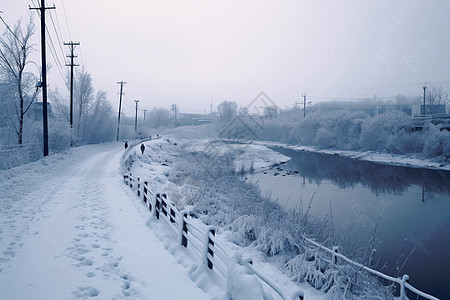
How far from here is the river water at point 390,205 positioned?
35.9 feet

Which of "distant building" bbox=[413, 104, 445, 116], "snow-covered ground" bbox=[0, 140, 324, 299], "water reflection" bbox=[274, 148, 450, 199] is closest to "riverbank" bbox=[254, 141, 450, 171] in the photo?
"water reflection" bbox=[274, 148, 450, 199]

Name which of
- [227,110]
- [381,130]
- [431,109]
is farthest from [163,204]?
[227,110]

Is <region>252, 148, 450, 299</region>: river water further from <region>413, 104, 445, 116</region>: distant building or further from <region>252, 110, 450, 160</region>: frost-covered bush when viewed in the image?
<region>413, 104, 445, 116</region>: distant building

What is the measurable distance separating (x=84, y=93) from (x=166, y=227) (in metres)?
44.5

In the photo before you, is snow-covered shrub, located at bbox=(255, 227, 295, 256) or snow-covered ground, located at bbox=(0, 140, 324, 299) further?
snow-covered shrub, located at bbox=(255, 227, 295, 256)

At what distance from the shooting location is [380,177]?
1171 inches

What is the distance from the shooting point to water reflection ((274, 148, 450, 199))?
967 inches

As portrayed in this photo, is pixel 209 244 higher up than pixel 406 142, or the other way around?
pixel 406 142

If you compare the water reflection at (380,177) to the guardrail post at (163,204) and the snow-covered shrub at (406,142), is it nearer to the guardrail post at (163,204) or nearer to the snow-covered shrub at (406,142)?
the snow-covered shrub at (406,142)

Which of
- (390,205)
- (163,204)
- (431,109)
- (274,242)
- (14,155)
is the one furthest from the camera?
(431,109)

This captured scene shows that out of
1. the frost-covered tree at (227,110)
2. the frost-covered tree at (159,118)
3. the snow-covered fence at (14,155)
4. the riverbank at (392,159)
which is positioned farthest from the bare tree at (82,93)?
the frost-covered tree at (159,118)

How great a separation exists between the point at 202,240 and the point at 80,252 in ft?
8.99

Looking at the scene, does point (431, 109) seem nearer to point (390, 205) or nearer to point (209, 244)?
point (390, 205)

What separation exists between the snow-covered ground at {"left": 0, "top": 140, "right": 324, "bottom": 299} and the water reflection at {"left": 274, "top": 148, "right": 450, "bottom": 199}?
19397mm
